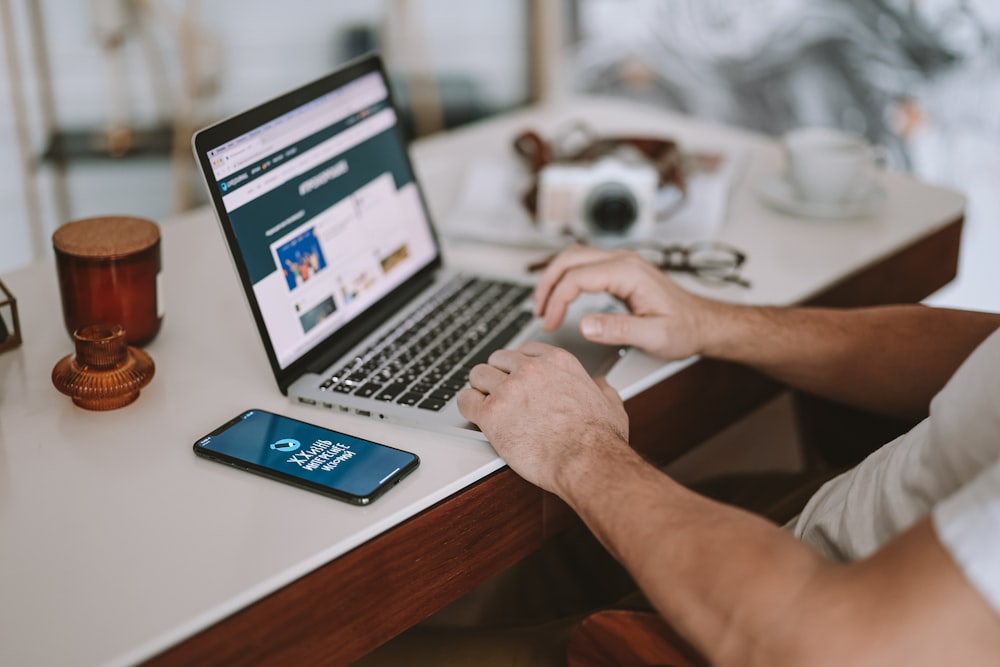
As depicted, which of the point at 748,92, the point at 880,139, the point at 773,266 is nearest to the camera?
the point at 773,266

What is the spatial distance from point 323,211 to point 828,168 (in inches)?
31.5

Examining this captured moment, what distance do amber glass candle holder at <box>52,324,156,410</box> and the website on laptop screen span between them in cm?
15

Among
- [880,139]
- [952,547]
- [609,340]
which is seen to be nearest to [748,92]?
[880,139]

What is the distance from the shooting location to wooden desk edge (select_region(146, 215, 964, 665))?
0.78 meters

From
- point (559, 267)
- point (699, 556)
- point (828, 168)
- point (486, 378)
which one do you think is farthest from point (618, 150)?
point (699, 556)

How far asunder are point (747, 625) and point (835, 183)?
0.96 meters

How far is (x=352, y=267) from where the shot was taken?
1.13 metres

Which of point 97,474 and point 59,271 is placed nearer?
point 97,474

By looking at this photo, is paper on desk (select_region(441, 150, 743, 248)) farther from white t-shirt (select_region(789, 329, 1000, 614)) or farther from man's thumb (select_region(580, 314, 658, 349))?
white t-shirt (select_region(789, 329, 1000, 614))

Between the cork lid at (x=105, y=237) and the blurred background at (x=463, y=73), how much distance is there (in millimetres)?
1298

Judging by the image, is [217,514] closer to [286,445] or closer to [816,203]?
[286,445]

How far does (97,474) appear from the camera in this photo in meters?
0.91

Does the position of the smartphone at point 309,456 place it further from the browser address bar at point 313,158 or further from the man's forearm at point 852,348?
the man's forearm at point 852,348

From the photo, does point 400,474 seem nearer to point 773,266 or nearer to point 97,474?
point 97,474
